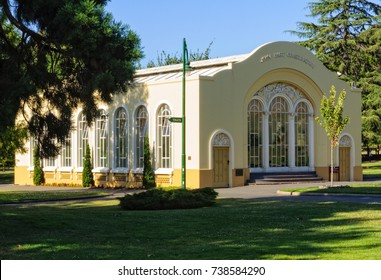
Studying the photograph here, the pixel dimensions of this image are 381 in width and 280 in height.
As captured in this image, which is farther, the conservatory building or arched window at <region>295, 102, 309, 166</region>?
arched window at <region>295, 102, 309, 166</region>

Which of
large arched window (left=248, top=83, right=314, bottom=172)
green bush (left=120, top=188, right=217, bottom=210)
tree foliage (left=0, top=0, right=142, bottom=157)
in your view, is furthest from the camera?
large arched window (left=248, top=83, right=314, bottom=172)

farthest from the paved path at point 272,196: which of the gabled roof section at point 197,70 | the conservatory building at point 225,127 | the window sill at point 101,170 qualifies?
the window sill at point 101,170

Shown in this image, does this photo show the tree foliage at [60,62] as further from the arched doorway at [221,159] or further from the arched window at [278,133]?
the arched window at [278,133]

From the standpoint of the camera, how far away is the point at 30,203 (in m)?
26.0

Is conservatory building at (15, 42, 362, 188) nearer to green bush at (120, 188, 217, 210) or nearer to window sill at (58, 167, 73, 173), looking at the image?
window sill at (58, 167, 73, 173)

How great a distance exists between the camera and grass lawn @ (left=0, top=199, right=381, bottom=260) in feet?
38.8

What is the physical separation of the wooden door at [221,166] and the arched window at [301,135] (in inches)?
221

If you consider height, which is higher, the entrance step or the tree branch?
the tree branch

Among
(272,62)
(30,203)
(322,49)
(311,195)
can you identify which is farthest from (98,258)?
(322,49)

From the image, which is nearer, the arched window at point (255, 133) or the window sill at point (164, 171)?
the window sill at point (164, 171)

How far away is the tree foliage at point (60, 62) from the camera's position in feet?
50.7

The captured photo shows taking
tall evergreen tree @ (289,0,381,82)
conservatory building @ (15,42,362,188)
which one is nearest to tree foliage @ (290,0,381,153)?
tall evergreen tree @ (289,0,381,82)

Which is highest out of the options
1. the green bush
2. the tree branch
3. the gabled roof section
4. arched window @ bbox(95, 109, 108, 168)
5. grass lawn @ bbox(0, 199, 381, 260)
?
the gabled roof section

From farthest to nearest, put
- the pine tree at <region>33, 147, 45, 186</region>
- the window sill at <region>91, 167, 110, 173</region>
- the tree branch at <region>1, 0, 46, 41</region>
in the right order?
the pine tree at <region>33, 147, 45, 186</region> → the window sill at <region>91, 167, 110, 173</region> → the tree branch at <region>1, 0, 46, 41</region>
